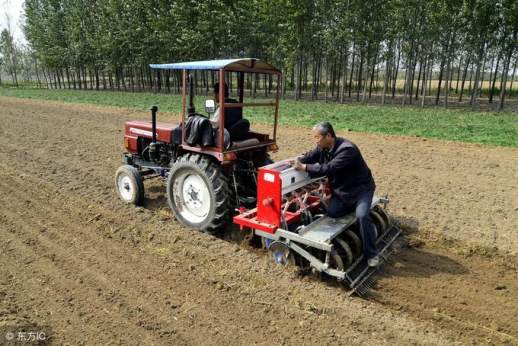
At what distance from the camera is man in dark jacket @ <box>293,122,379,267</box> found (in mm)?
4312

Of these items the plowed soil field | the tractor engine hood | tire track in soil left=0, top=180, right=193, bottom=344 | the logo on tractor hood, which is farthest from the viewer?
the logo on tractor hood

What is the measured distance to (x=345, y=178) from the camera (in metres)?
4.55

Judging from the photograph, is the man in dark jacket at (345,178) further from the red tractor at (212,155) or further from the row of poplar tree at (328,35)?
the row of poplar tree at (328,35)

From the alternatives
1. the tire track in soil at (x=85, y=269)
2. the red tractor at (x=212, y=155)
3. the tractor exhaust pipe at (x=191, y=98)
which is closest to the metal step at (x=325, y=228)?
the red tractor at (x=212, y=155)

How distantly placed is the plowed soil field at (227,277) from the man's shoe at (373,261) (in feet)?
0.64

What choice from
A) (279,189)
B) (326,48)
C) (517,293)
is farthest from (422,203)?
(326,48)

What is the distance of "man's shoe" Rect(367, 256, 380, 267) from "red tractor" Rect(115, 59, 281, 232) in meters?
1.70

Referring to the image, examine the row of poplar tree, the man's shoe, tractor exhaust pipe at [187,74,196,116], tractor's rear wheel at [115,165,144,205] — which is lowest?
the man's shoe

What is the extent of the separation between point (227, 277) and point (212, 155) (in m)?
Answer: 1.62

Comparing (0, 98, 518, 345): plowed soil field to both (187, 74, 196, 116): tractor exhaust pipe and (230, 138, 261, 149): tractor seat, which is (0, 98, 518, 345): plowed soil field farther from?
(187, 74, 196, 116): tractor exhaust pipe

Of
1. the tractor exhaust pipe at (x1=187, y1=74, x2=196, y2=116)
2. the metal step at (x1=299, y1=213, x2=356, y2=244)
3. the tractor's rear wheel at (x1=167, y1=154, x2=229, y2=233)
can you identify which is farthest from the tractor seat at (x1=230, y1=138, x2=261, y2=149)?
the metal step at (x1=299, y1=213, x2=356, y2=244)

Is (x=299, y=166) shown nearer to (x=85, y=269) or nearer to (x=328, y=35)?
(x=85, y=269)

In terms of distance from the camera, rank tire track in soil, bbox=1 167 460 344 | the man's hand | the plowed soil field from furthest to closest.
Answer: the man's hand → tire track in soil, bbox=1 167 460 344 → the plowed soil field

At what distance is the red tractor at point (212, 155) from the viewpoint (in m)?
4.85
